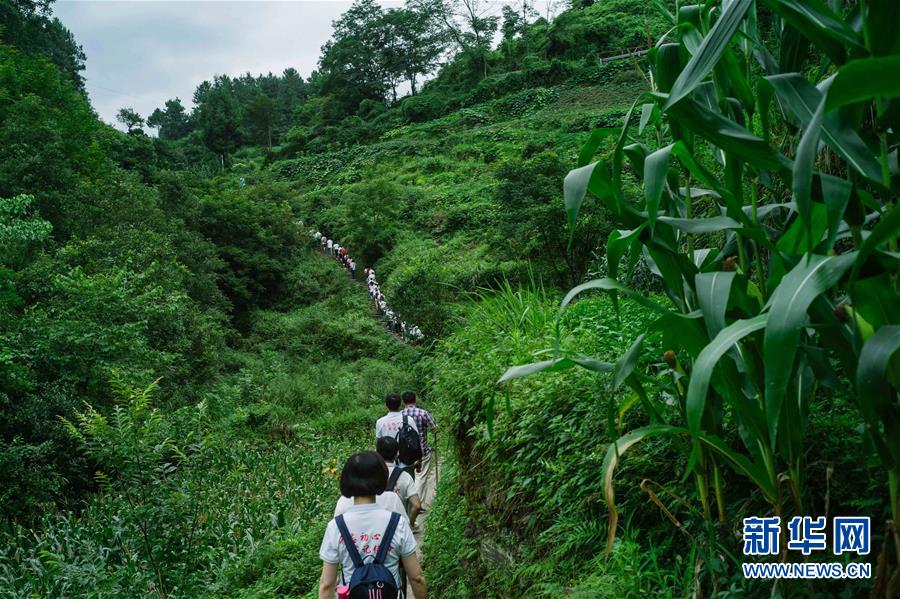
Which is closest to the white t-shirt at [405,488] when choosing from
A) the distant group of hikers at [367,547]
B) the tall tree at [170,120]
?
the distant group of hikers at [367,547]

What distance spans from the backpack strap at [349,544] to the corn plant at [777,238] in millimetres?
1050

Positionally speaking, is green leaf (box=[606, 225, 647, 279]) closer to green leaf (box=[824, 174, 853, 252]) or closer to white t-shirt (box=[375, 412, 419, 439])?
green leaf (box=[824, 174, 853, 252])

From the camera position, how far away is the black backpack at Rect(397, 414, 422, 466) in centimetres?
491

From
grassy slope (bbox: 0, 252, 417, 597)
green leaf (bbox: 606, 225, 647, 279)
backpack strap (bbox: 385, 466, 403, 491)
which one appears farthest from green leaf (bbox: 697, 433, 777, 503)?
grassy slope (bbox: 0, 252, 417, 597)

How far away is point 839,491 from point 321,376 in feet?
49.0

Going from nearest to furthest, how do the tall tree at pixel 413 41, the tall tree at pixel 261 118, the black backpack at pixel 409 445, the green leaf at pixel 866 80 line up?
1. the green leaf at pixel 866 80
2. the black backpack at pixel 409 445
3. the tall tree at pixel 413 41
4. the tall tree at pixel 261 118

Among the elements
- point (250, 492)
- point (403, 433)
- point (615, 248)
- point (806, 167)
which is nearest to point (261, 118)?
point (250, 492)

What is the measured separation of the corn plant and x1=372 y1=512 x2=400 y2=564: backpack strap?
0.94m

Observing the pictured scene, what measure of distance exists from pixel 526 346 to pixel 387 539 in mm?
2378

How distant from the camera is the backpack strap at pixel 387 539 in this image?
247 centimetres

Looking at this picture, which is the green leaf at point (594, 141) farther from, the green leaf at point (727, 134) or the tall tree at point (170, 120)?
the tall tree at point (170, 120)

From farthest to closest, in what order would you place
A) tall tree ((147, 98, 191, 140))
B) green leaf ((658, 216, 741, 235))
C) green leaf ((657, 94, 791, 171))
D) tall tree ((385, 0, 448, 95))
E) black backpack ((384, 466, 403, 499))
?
tall tree ((147, 98, 191, 140)), tall tree ((385, 0, 448, 95)), black backpack ((384, 466, 403, 499)), green leaf ((658, 216, 741, 235)), green leaf ((657, 94, 791, 171))

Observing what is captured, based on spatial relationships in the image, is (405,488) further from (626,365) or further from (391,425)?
(626,365)

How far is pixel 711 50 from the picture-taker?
1438 millimetres
